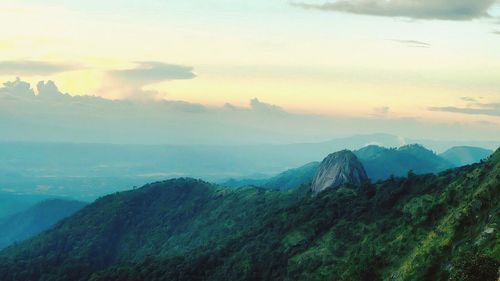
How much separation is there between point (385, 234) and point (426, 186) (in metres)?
36.3

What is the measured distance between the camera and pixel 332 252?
17162cm

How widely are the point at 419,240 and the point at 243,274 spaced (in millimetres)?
75539

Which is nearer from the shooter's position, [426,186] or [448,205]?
[448,205]

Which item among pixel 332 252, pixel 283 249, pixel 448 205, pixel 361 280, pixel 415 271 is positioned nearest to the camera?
pixel 415 271

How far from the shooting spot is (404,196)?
193 meters

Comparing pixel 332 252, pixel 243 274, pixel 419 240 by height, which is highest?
pixel 419 240

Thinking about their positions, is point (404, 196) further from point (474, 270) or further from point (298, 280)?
point (474, 270)

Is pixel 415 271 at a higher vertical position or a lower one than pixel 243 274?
higher

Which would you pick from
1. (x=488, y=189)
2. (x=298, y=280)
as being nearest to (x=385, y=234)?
(x=298, y=280)

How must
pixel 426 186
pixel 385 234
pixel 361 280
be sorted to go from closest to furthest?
pixel 361 280 → pixel 385 234 → pixel 426 186

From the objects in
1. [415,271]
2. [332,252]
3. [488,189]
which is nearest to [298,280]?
[332,252]

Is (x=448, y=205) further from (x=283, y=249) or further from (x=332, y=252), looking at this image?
(x=283, y=249)

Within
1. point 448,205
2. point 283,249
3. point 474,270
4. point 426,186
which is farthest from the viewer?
point 283,249

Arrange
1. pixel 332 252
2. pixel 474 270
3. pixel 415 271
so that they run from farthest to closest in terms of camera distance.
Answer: pixel 332 252 → pixel 415 271 → pixel 474 270
